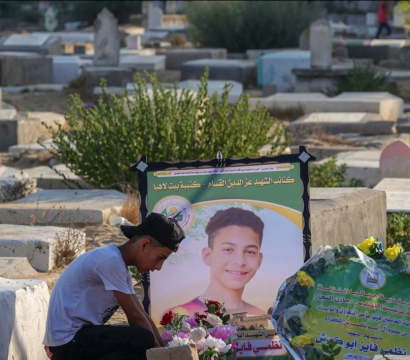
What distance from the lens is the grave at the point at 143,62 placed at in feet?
69.4

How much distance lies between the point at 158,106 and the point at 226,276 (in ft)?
12.0

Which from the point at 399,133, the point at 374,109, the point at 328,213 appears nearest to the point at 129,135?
the point at 328,213

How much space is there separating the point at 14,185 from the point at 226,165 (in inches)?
133

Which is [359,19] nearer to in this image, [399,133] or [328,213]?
[399,133]

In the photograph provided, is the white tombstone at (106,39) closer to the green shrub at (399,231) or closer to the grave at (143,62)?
the grave at (143,62)

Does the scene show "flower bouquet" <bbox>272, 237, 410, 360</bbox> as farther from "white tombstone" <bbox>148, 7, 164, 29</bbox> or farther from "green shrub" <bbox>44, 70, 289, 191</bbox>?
"white tombstone" <bbox>148, 7, 164, 29</bbox>

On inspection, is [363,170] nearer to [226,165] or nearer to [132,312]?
[226,165]

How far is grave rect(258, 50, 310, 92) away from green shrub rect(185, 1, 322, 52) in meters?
5.83

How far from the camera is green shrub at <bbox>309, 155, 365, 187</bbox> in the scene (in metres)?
7.84

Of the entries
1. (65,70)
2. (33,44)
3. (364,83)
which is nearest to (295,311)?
(364,83)

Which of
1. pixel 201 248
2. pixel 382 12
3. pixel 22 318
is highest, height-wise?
pixel 382 12

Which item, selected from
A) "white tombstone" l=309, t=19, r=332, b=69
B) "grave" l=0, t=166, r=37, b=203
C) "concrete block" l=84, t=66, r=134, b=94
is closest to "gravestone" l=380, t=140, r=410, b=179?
"grave" l=0, t=166, r=37, b=203

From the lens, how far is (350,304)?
360 centimetres

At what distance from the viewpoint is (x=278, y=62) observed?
67.4ft
